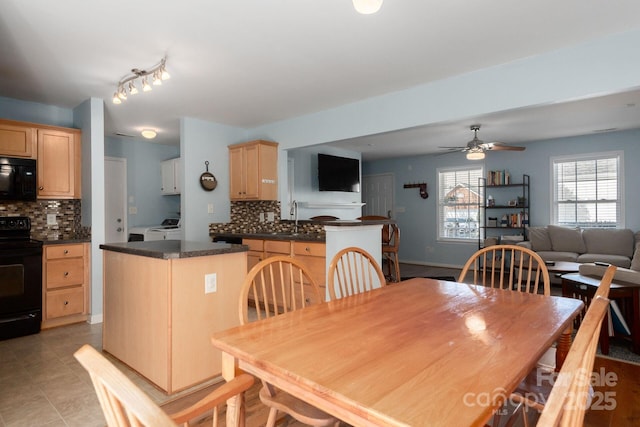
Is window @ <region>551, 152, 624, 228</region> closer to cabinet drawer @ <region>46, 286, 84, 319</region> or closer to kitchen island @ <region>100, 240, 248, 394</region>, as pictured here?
kitchen island @ <region>100, 240, 248, 394</region>

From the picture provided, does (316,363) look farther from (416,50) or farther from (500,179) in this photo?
(500,179)

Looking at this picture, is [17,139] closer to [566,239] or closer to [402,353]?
[402,353]

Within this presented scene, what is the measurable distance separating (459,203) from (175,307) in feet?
21.3

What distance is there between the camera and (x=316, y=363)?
3.34ft

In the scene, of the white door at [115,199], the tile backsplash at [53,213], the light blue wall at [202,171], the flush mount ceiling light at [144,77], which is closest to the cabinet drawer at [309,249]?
the light blue wall at [202,171]

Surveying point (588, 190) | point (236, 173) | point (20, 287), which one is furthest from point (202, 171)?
point (588, 190)

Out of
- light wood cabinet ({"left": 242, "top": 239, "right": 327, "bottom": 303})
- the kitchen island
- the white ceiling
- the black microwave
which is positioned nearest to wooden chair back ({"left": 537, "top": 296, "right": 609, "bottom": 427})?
the kitchen island

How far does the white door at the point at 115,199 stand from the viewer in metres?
5.79

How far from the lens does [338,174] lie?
273 inches

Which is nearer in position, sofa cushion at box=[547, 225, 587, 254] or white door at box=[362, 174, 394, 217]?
sofa cushion at box=[547, 225, 587, 254]

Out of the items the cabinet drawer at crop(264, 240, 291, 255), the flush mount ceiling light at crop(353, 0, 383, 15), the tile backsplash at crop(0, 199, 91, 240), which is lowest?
the cabinet drawer at crop(264, 240, 291, 255)

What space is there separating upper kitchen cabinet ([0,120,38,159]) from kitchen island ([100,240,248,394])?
6.50ft

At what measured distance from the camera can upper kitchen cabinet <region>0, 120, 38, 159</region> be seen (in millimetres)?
3684

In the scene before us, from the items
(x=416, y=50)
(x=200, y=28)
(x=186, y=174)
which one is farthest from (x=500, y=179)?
(x=200, y=28)
